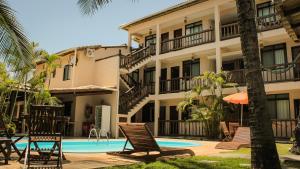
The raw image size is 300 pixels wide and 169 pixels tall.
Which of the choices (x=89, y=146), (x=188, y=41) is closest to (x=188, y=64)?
(x=188, y=41)

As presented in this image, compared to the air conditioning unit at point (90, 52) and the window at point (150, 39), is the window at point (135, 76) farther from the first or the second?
the air conditioning unit at point (90, 52)

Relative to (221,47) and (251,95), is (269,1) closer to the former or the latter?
(221,47)

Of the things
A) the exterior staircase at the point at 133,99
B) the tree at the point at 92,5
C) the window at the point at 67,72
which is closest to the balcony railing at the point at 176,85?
the exterior staircase at the point at 133,99

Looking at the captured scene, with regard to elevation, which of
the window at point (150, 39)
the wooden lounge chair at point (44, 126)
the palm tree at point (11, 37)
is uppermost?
the window at point (150, 39)

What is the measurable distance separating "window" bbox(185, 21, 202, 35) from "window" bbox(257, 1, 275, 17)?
4307mm

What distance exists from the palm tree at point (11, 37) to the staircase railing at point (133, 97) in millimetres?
12503

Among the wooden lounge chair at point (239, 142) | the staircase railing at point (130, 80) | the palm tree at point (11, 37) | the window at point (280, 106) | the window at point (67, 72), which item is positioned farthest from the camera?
the window at point (67, 72)

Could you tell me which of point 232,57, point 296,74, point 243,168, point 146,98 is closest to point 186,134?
point 146,98

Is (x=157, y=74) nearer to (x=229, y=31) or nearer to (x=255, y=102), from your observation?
(x=229, y=31)

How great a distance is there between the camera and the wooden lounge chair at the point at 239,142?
10.3 m

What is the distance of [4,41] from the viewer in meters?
7.39

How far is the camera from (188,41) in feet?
71.3

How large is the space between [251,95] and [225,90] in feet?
44.6

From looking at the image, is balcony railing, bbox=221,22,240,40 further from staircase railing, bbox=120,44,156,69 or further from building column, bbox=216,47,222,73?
staircase railing, bbox=120,44,156,69
